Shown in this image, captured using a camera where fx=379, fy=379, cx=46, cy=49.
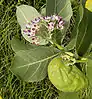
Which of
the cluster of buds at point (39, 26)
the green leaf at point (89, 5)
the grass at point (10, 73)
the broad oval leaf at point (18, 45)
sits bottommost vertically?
the grass at point (10, 73)

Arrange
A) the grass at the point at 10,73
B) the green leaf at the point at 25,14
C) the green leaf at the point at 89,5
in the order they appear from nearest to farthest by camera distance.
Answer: the green leaf at the point at 89,5
the green leaf at the point at 25,14
the grass at the point at 10,73

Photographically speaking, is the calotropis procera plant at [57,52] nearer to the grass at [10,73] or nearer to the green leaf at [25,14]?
the green leaf at [25,14]

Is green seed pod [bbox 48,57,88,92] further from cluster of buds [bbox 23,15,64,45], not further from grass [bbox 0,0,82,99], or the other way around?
grass [bbox 0,0,82,99]

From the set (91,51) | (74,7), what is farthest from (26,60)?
(74,7)

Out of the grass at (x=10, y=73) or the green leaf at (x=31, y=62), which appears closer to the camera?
the green leaf at (x=31, y=62)

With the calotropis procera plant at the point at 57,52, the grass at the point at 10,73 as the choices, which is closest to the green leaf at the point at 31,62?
the calotropis procera plant at the point at 57,52

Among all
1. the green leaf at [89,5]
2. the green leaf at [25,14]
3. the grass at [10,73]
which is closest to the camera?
the green leaf at [89,5]

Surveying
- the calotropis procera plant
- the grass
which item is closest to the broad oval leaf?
the calotropis procera plant

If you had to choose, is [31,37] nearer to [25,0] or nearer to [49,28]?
[49,28]

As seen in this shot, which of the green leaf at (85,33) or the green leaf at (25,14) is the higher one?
the green leaf at (25,14)
